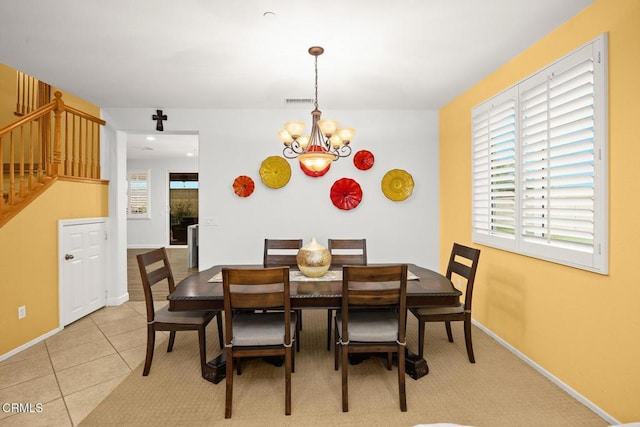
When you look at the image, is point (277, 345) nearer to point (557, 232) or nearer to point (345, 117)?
point (557, 232)

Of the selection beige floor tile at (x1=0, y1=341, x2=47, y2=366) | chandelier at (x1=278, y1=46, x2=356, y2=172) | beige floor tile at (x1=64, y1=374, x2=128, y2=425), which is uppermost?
chandelier at (x1=278, y1=46, x2=356, y2=172)

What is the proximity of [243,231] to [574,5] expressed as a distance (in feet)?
12.1

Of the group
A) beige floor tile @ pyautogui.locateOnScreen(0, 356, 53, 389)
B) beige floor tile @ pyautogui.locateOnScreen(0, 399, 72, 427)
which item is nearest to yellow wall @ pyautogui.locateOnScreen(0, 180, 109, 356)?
beige floor tile @ pyautogui.locateOnScreen(0, 356, 53, 389)

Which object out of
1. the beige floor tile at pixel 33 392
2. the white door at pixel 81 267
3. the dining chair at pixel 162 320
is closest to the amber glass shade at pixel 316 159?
the dining chair at pixel 162 320

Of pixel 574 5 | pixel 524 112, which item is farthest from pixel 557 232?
pixel 574 5

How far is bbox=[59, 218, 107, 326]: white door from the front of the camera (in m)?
3.37

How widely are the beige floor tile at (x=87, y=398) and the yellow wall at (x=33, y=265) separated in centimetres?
111

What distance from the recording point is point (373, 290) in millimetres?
1985

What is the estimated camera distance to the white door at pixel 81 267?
133 inches

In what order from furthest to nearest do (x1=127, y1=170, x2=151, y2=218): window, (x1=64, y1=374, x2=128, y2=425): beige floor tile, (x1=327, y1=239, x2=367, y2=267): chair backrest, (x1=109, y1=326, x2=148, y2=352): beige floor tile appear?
(x1=127, y1=170, x2=151, y2=218): window → (x1=327, y1=239, x2=367, y2=267): chair backrest → (x1=109, y1=326, x2=148, y2=352): beige floor tile → (x1=64, y1=374, x2=128, y2=425): beige floor tile

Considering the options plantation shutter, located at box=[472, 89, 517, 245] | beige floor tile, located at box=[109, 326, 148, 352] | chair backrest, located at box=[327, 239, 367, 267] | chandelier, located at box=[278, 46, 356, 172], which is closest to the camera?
chandelier, located at box=[278, 46, 356, 172]

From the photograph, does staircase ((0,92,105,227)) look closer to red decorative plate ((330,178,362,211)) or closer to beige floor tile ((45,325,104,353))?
beige floor tile ((45,325,104,353))

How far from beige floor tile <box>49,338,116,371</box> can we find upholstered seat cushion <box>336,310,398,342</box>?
2.16 meters

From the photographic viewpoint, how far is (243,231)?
4.17 metres
